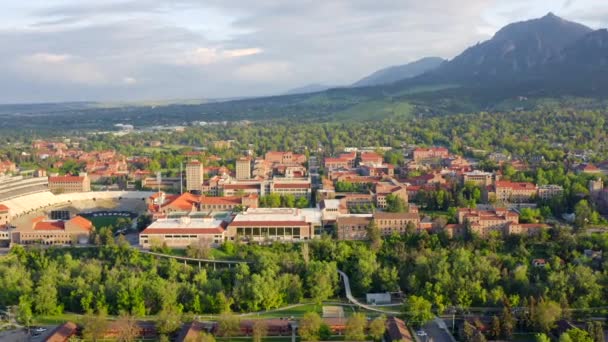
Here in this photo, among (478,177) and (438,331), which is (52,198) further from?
(438,331)

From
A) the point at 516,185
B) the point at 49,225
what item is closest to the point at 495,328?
the point at 516,185

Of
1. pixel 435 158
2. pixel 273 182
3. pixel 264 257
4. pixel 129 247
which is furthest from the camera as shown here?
pixel 435 158

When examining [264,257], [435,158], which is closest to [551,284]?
[264,257]

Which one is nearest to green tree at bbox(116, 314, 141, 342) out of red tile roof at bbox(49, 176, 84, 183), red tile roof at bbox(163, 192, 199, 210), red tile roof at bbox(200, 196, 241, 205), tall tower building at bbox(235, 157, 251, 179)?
red tile roof at bbox(163, 192, 199, 210)

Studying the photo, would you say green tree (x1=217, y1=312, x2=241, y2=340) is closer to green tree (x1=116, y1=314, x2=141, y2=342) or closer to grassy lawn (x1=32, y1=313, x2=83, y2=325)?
green tree (x1=116, y1=314, x2=141, y2=342)

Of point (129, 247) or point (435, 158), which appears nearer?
point (129, 247)

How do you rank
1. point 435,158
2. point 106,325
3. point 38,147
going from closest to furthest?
point 106,325 → point 435,158 → point 38,147

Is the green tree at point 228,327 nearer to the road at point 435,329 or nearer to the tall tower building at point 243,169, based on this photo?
the road at point 435,329

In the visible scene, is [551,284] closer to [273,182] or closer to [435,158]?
[273,182]

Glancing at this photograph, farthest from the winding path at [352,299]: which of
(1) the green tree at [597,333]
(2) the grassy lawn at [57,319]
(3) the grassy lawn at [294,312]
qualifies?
(2) the grassy lawn at [57,319]
